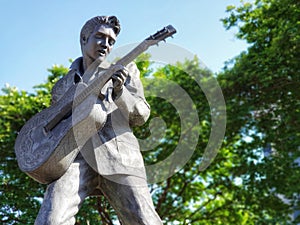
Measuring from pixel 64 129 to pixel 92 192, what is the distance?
0.63 meters

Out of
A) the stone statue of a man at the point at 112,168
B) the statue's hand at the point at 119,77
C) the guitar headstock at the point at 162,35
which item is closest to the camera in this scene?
the stone statue of a man at the point at 112,168

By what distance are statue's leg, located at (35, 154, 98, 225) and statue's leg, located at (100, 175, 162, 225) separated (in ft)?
0.48

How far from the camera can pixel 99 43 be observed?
4297 millimetres

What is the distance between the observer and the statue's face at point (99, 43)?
169 inches

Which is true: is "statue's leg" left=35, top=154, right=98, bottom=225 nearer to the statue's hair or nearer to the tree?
the statue's hair

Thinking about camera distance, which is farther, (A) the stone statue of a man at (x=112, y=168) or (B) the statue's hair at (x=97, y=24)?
(B) the statue's hair at (x=97, y=24)

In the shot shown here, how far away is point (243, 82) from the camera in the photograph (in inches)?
453

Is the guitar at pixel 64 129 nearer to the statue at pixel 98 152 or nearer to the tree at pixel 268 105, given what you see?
the statue at pixel 98 152

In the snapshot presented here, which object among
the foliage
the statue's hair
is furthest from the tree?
the statue's hair

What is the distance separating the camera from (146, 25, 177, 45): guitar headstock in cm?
411

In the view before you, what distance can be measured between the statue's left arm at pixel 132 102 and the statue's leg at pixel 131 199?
52 centimetres

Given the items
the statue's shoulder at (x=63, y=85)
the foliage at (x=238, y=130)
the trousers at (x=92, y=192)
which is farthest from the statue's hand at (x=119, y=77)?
the foliage at (x=238, y=130)

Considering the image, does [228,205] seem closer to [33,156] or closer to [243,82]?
[243,82]

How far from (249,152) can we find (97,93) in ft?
27.7
